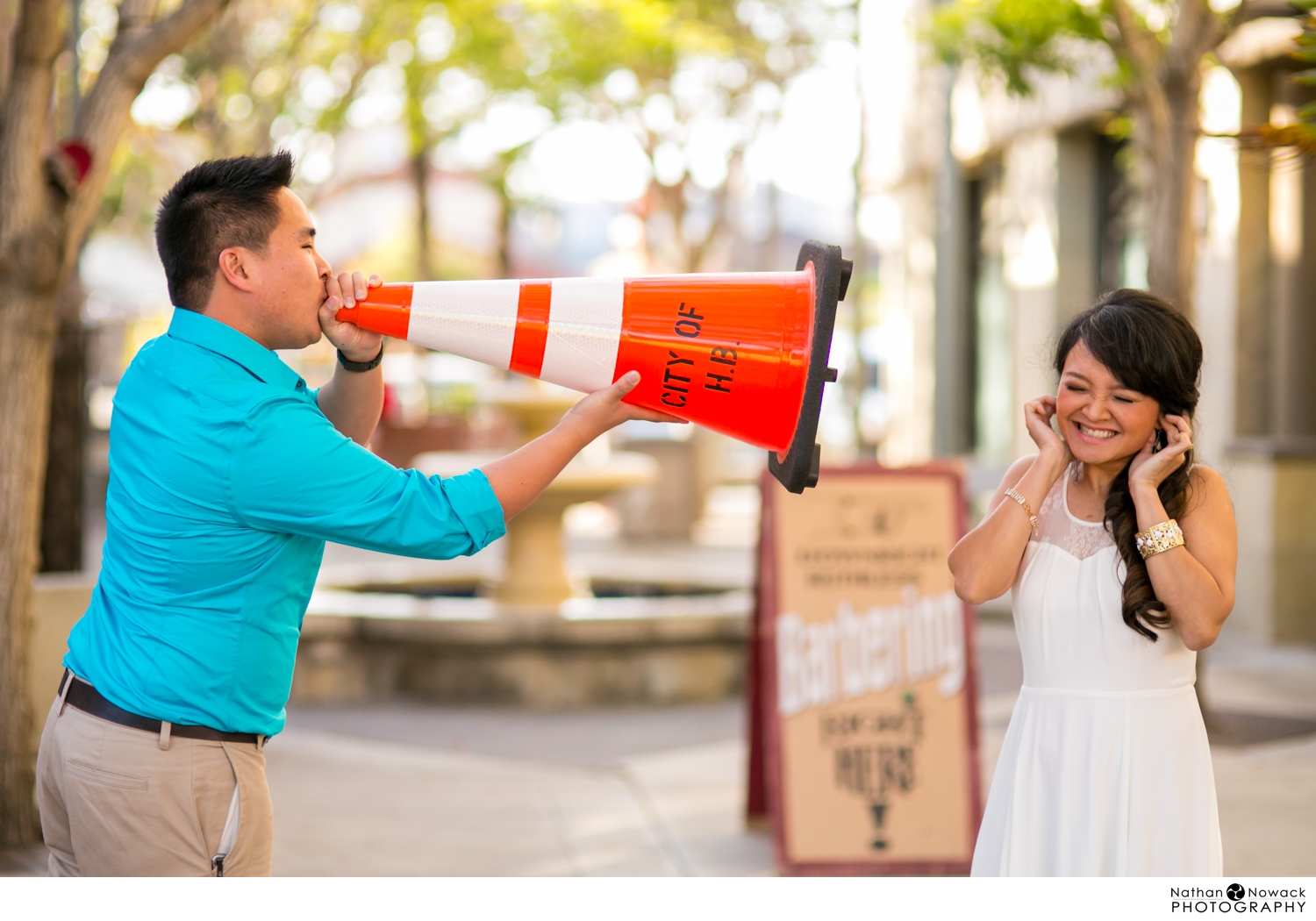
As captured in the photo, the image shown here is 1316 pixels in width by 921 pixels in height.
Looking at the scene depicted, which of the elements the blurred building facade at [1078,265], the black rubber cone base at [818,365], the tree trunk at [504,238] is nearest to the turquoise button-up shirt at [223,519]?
the black rubber cone base at [818,365]

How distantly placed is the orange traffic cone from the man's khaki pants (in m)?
0.73

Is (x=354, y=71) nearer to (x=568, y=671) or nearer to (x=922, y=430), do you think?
(x=922, y=430)

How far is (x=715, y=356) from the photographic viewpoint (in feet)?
7.02

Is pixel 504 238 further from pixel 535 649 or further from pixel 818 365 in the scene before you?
pixel 818 365

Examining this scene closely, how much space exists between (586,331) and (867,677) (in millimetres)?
3025

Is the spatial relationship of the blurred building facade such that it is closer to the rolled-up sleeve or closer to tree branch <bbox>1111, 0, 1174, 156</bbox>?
tree branch <bbox>1111, 0, 1174, 156</bbox>

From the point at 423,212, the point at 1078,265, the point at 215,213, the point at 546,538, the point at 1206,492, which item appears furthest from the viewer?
the point at 423,212

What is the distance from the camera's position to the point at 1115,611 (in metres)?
2.40

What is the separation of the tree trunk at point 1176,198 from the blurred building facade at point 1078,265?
0.24 metres

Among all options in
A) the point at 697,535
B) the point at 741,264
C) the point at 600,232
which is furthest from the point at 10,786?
the point at 600,232

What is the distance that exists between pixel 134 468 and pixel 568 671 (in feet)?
18.8

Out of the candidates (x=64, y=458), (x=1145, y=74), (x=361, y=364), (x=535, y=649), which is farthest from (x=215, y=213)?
(x=535, y=649)

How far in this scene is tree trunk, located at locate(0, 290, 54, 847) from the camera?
14.9ft

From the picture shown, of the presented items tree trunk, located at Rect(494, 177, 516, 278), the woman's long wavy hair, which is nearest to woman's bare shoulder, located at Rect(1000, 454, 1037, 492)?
the woman's long wavy hair
